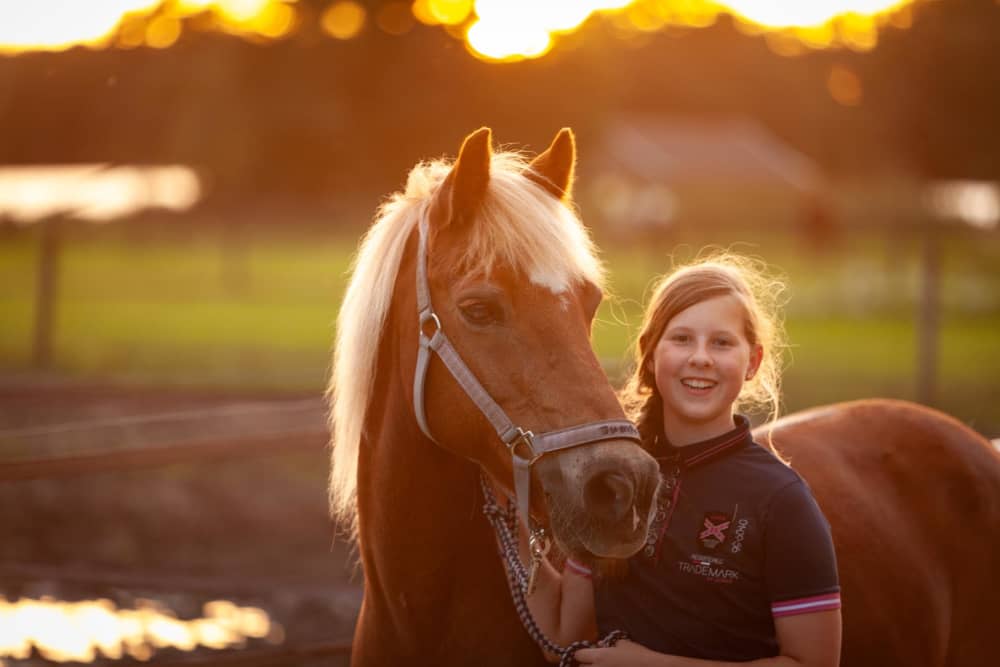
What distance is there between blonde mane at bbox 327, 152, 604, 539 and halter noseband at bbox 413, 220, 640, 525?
0.44 feet

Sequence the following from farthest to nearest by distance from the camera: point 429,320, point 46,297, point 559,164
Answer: point 46,297, point 559,164, point 429,320

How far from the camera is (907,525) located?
117 inches

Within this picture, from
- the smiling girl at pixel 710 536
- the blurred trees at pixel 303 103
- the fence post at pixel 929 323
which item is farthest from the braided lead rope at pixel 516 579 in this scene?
the blurred trees at pixel 303 103

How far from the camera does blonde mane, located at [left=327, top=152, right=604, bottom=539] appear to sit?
2.31 metres

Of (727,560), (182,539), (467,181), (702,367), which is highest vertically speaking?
(467,181)

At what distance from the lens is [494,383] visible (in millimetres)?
2256

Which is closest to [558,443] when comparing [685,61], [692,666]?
[692,666]

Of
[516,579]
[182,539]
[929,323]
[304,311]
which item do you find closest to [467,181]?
[516,579]

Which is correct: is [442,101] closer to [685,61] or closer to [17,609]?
[17,609]

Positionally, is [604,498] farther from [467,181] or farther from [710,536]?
[467,181]

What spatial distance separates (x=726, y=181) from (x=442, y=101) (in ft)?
82.6

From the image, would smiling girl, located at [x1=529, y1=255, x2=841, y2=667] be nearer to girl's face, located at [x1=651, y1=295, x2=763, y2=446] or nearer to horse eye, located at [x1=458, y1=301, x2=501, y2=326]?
girl's face, located at [x1=651, y1=295, x2=763, y2=446]

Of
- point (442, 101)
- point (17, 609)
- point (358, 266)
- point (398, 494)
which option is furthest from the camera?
point (442, 101)

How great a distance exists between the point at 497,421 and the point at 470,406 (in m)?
0.09
